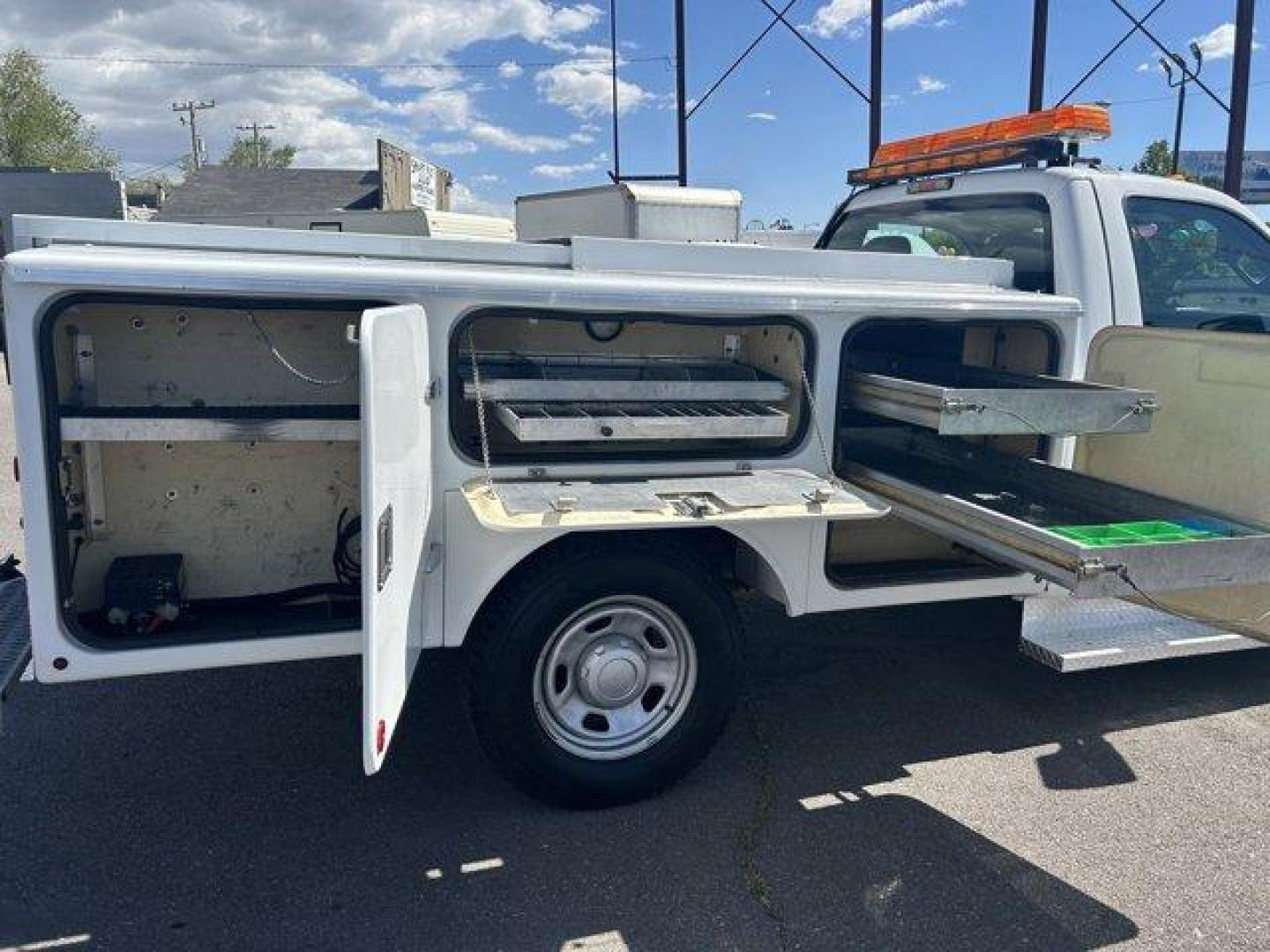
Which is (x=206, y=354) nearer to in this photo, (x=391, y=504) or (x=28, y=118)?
(x=391, y=504)

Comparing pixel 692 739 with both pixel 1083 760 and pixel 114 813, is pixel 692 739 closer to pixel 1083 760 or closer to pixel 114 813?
pixel 1083 760

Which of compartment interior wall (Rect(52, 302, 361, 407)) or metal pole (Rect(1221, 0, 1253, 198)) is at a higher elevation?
metal pole (Rect(1221, 0, 1253, 198))

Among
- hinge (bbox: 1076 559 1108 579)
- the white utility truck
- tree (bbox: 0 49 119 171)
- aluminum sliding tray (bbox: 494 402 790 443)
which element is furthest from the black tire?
tree (bbox: 0 49 119 171)

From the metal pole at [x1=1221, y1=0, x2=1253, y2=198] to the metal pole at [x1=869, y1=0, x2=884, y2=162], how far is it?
116 inches

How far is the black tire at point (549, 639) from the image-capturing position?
9.80ft

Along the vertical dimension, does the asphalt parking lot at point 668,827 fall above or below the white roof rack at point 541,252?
below

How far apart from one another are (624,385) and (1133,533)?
1.66 m

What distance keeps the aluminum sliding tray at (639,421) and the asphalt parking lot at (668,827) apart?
1218mm

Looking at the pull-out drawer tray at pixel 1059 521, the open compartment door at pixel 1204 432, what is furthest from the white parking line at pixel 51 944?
the open compartment door at pixel 1204 432

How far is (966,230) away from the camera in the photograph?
4852mm

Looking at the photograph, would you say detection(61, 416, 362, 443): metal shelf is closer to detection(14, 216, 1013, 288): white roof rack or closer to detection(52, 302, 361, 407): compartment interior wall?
detection(52, 302, 361, 407): compartment interior wall

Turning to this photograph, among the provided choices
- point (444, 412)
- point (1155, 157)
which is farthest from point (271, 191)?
point (1155, 157)

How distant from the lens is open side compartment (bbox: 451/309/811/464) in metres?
3.00

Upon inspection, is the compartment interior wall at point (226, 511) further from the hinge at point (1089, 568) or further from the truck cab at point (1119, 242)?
the truck cab at point (1119, 242)
